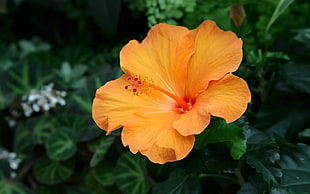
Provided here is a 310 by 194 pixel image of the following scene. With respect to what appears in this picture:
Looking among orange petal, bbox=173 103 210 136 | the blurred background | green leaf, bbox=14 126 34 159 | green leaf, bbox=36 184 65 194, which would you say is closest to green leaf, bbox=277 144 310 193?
the blurred background

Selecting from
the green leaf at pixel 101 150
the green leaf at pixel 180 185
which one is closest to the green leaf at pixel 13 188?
the green leaf at pixel 101 150

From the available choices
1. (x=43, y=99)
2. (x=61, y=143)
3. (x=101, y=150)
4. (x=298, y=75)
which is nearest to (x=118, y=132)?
(x=101, y=150)

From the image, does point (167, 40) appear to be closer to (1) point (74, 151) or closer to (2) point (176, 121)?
(2) point (176, 121)

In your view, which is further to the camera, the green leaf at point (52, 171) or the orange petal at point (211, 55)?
the green leaf at point (52, 171)

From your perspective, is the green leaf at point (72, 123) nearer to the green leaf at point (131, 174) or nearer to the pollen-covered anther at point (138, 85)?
the green leaf at point (131, 174)

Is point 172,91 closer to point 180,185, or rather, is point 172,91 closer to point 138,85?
point 138,85

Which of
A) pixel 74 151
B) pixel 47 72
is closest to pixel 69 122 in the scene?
pixel 74 151

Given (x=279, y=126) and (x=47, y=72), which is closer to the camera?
(x=279, y=126)
